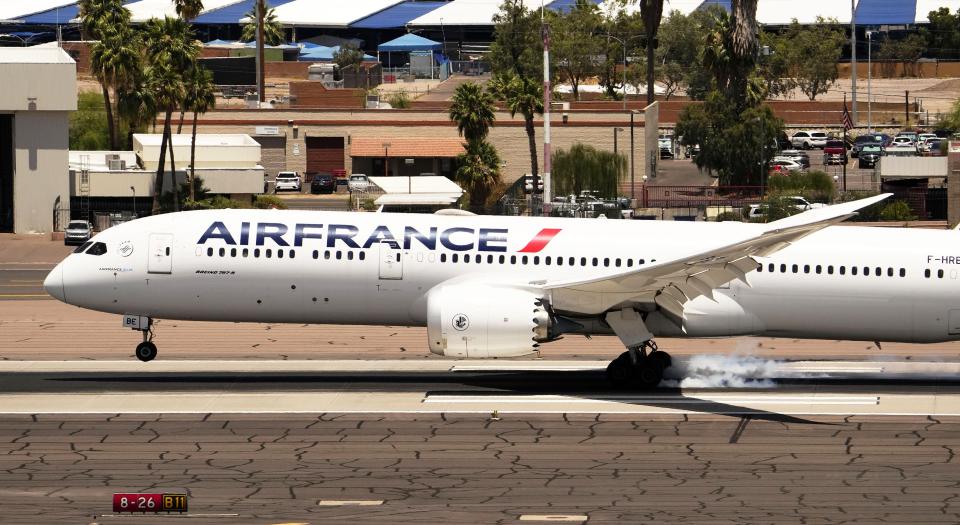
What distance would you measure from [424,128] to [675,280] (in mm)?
73722

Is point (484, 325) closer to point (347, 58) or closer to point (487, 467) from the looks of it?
point (487, 467)

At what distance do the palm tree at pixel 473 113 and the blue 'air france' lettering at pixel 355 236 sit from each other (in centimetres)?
5946

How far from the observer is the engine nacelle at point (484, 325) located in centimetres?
2833

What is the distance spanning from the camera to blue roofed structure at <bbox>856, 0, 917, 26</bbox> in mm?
170000

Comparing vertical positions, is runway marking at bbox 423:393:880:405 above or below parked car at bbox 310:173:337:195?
below

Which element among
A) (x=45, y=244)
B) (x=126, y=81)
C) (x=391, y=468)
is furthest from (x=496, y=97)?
(x=391, y=468)

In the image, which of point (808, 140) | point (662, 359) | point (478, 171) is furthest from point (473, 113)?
point (662, 359)

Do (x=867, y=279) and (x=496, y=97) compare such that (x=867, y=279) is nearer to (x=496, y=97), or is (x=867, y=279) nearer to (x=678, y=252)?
(x=678, y=252)

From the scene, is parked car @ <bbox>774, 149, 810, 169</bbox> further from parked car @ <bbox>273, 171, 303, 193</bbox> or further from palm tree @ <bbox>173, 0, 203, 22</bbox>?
palm tree @ <bbox>173, 0, 203, 22</bbox>

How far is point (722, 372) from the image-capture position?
33.0 m

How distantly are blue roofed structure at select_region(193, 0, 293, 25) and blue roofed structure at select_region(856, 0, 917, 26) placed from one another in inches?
3142

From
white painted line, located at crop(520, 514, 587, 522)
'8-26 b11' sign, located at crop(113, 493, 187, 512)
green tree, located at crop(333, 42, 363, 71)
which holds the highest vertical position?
green tree, located at crop(333, 42, 363, 71)

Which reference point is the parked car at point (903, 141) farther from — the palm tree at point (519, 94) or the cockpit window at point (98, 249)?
the cockpit window at point (98, 249)

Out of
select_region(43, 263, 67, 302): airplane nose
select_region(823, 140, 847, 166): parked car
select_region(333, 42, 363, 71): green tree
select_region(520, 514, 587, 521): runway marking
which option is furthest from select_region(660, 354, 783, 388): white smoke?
select_region(333, 42, 363, 71): green tree
